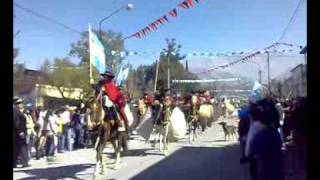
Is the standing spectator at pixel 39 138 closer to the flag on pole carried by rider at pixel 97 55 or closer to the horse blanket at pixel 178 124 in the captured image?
the horse blanket at pixel 178 124

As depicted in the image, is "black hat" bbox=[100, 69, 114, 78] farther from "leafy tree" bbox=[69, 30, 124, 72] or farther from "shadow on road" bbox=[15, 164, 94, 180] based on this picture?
"shadow on road" bbox=[15, 164, 94, 180]

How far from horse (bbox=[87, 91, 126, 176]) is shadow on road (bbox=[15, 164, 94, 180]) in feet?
0.91

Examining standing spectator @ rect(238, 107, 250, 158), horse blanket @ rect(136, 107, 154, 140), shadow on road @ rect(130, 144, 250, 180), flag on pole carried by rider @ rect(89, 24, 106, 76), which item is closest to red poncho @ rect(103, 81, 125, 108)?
flag on pole carried by rider @ rect(89, 24, 106, 76)

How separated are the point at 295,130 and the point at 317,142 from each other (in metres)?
0.74

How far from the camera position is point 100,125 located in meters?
7.05

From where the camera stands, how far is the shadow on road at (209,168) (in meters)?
5.04

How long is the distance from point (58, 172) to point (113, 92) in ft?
4.15

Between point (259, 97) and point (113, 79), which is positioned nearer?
point (259, 97)

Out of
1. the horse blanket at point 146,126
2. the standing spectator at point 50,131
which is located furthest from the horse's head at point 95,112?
the horse blanket at point 146,126

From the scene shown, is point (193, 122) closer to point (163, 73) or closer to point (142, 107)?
point (142, 107)

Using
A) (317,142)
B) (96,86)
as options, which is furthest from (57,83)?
(317,142)

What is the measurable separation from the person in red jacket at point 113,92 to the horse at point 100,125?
7 centimetres

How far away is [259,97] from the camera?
451 cm

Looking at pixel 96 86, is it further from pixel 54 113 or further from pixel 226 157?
pixel 54 113
